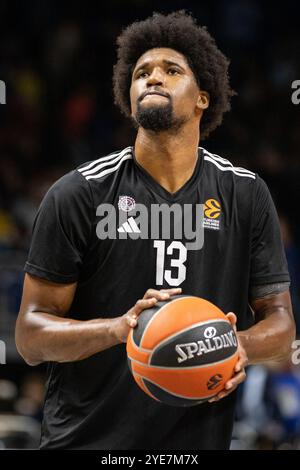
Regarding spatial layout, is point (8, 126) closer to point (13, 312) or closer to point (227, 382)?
point (13, 312)

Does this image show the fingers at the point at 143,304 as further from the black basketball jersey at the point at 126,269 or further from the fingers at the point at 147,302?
the black basketball jersey at the point at 126,269

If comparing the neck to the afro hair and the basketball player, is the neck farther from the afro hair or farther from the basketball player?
the afro hair

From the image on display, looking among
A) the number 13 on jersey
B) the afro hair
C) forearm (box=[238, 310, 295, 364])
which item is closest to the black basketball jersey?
the number 13 on jersey

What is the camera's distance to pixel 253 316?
3.56 metres

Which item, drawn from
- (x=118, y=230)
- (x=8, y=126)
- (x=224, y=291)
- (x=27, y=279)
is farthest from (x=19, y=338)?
(x=8, y=126)

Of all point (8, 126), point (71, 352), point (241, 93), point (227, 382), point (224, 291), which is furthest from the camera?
point (241, 93)

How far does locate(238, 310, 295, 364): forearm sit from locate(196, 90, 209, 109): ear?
0.93 m

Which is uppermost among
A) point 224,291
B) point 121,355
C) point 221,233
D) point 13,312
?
point 221,233

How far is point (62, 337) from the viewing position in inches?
123

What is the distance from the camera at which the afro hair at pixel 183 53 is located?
3604 mm

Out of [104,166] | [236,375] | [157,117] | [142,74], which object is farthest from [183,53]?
[236,375]

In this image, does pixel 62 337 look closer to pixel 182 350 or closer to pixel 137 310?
pixel 137 310

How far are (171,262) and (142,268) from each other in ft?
0.38

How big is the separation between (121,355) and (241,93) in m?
Answer: 5.80
